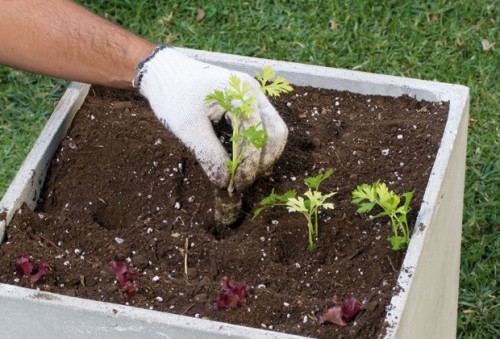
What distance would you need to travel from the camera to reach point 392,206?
2.36 m

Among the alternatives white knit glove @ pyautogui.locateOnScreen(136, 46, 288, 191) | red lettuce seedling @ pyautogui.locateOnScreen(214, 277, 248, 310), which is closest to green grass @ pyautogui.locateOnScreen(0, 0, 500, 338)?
white knit glove @ pyautogui.locateOnScreen(136, 46, 288, 191)

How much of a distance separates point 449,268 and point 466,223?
2.80 feet

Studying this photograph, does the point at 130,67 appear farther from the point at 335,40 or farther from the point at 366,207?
the point at 335,40

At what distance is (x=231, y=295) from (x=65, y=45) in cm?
89

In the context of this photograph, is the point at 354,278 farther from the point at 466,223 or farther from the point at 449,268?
the point at 466,223

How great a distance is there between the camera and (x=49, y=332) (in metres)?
2.25

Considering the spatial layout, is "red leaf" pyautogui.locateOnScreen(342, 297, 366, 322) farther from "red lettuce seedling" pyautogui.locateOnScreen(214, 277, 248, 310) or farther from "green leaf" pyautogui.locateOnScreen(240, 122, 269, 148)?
"green leaf" pyautogui.locateOnScreen(240, 122, 269, 148)

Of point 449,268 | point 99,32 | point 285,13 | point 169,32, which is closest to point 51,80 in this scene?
point 169,32

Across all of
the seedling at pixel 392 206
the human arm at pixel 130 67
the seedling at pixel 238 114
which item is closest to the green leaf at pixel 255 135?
the seedling at pixel 238 114

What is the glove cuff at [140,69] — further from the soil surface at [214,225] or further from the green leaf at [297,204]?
the green leaf at [297,204]

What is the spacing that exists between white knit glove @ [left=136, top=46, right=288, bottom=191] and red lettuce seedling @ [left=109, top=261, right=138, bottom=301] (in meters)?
0.36

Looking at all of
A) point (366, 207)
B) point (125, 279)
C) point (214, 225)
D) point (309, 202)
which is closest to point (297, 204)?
point (309, 202)

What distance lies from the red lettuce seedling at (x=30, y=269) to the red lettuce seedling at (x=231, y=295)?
0.42 m

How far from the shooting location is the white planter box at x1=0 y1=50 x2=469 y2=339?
7.10 ft
